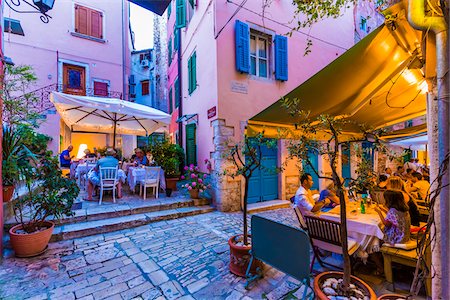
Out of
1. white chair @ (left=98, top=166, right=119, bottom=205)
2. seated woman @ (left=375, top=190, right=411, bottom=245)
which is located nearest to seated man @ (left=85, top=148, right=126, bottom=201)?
white chair @ (left=98, top=166, right=119, bottom=205)

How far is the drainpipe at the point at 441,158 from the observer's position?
4.75ft

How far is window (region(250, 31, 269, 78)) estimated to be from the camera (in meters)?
6.66

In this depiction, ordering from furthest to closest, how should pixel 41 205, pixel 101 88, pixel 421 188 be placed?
1. pixel 101 88
2. pixel 421 188
3. pixel 41 205

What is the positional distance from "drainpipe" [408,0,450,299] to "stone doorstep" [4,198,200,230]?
199 inches

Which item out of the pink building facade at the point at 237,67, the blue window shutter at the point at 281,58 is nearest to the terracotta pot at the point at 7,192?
the pink building facade at the point at 237,67

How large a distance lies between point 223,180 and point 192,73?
4382 millimetres

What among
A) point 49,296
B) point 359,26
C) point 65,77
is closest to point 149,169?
point 49,296

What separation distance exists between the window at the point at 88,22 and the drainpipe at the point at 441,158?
14.4 metres

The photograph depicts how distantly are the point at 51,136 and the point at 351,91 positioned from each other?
1185 cm

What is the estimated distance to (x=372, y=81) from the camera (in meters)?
3.66

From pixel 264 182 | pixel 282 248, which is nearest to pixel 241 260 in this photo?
pixel 282 248

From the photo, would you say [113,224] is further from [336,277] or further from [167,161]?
[336,277]

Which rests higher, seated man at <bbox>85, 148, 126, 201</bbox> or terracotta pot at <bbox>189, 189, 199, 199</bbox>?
seated man at <bbox>85, 148, 126, 201</bbox>

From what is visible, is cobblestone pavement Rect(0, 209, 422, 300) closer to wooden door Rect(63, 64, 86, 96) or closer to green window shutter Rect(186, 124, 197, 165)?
green window shutter Rect(186, 124, 197, 165)
